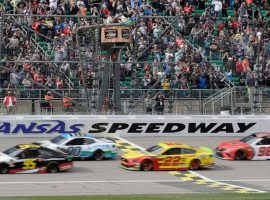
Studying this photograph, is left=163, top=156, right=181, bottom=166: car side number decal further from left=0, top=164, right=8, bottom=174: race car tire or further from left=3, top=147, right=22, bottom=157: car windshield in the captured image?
left=0, top=164, right=8, bottom=174: race car tire

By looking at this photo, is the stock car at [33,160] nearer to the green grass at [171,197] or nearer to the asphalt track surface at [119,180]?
the asphalt track surface at [119,180]

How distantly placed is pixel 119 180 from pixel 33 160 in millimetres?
3126

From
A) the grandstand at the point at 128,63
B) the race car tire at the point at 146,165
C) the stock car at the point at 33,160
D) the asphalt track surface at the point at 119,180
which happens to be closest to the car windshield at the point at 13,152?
the stock car at the point at 33,160

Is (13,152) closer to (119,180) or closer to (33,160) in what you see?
(33,160)

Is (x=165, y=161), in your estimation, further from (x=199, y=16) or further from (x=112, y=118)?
(x=199, y=16)

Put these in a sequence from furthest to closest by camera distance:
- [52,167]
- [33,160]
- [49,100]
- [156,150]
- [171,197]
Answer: [49,100] < [156,150] < [52,167] < [33,160] < [171,197]

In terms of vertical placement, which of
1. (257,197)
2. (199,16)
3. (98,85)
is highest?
(199,16)

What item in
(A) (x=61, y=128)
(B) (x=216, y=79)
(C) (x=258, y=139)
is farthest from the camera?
(B) (x=216, y=79)

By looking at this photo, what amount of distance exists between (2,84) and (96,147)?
612cm

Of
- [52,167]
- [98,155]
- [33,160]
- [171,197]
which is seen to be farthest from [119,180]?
[171,197]

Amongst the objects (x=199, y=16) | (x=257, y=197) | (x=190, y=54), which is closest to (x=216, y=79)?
(x=190, y=54)

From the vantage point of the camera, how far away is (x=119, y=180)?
98.6 feet

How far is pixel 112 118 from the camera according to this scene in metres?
39.0

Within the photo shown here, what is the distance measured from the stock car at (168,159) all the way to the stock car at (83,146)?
187cm
